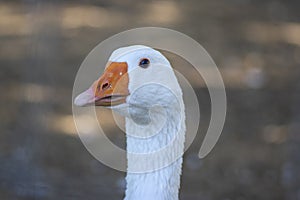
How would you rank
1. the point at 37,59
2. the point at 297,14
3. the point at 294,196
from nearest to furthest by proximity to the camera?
the point at 294,196 < the point at 37,59 < the point at 297,14

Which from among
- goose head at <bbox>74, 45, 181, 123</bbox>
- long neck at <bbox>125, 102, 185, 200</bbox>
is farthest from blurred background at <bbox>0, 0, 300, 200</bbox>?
goose head at <bbox>74, 45, 181, 123</bbox>

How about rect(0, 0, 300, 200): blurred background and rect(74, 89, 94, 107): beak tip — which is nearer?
rect(74, 89, 94, 107): beak tip

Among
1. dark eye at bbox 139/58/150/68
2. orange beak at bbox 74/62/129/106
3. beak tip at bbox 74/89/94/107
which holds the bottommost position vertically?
beak tip at bbox 74/89/94/107

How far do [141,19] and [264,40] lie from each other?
0.73 m

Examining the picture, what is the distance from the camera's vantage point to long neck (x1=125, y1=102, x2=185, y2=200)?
2.07m

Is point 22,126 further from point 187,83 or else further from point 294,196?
point 294,196

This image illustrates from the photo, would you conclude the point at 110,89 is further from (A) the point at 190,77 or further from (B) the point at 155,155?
(A) the point at 190,77

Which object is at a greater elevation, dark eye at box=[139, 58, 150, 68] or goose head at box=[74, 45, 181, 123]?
dark eye at box=[139, 58, 150, 68]

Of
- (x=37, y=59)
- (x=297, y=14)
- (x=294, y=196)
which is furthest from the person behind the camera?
(x=297, y=14)

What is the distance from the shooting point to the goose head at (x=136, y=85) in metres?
2.04

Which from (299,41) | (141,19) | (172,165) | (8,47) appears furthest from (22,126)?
(172,165)

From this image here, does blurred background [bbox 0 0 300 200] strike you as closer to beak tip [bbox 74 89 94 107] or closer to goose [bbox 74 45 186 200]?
goose [bbox 74 45 186 200]

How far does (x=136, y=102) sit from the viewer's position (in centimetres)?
205

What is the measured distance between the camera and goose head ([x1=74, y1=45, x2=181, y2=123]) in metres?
2.04
